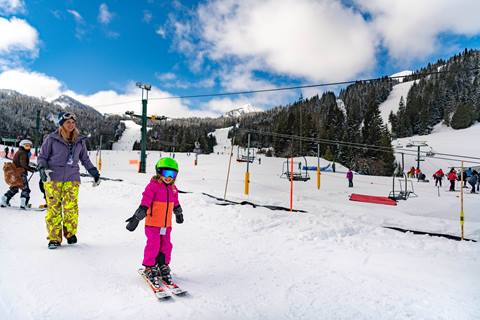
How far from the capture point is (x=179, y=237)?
572 centimetres

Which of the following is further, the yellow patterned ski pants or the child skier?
the yellow patterned ski pants

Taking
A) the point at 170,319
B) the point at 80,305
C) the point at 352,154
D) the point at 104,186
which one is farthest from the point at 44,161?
the point at 352,154

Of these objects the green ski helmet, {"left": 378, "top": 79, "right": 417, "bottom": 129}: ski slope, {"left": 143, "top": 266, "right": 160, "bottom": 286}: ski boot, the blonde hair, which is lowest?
{"left": 143, "top": 266, "right": 160, "bottom": 286}: ski boot

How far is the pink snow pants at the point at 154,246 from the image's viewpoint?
3537mm

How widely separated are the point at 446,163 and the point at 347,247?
89.0m

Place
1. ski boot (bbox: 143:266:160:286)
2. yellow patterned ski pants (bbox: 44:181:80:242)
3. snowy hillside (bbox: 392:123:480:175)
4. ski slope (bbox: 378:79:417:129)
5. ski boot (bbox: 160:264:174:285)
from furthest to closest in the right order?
ski slope (bbox: 378:79:417:129) < snowy hillside (bbox: 392:123:480:175) < yellow patterned ski pants (bbox: 44:181:80:242) < ski boot (bbox: 160:264:174:285) < ski boot (bbox: 143:266:160:286)

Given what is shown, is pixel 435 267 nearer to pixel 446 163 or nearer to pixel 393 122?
pixel 446 163

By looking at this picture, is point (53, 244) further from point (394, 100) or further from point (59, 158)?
point (394, 100)

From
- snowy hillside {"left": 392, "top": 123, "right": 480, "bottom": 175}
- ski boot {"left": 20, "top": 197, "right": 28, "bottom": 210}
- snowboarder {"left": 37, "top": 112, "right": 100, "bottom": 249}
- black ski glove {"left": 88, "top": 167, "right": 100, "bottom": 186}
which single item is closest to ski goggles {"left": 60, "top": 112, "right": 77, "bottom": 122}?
snowboarder {"left": 37, "top": 112, "right": 100, "bottom": 249}

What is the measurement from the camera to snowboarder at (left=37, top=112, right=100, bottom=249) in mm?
4496

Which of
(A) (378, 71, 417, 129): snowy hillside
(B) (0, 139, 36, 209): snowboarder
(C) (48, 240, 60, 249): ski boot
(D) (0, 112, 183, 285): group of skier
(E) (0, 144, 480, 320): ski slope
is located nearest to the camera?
(E) (0, 144, 480, 320): ski slope

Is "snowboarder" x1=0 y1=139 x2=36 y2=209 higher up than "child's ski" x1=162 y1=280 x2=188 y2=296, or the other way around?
"snowboarder" x1=0 y1=139 x2=36 y2=209

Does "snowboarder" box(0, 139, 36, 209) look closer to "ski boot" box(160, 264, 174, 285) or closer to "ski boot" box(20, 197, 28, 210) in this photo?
"ski boot" box(20, 197, 28, 210)

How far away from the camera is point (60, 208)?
4.61 meters
